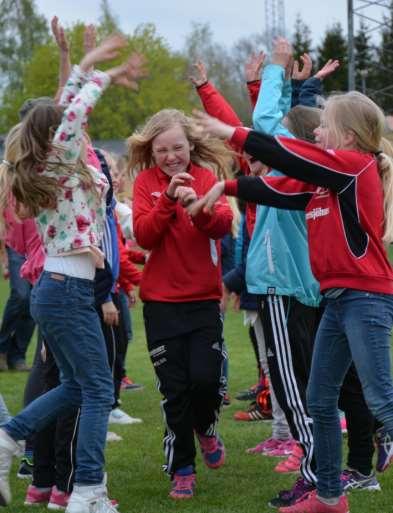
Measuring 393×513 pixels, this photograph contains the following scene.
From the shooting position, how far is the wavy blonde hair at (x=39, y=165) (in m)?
5.12

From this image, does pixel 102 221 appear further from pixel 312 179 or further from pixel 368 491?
pixel 368 491

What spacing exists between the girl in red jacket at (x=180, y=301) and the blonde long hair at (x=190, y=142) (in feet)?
0.21

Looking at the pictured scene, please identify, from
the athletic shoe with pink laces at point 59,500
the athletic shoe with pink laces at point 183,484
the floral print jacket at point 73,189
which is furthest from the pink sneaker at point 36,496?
the floral print jacket at point 73,189

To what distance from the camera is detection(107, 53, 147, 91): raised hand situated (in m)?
5.14

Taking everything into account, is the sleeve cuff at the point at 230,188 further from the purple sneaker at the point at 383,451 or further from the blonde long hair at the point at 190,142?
the purple sneaker at the point at 383,451

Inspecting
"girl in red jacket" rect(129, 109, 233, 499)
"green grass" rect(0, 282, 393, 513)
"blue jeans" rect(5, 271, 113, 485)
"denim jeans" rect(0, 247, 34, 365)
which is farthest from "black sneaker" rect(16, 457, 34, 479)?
"denim jeans" rect(0, 247, 34, 365)

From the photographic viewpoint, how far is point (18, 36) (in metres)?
70.8

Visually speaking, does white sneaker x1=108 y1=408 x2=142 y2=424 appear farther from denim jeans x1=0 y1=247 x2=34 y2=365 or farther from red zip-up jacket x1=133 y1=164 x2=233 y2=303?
denim jeans x1=0 y1=247 x2=34 y2=365

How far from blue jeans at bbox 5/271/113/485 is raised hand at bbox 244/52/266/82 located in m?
1.96

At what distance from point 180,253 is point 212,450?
4.26 feet

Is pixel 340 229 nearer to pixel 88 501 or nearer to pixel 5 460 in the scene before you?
pixel 88 501

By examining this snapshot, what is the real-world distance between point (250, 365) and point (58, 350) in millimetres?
6656

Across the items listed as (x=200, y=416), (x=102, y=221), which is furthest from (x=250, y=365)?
(x=102, y=221)

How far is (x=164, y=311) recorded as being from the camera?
19.5 feet
